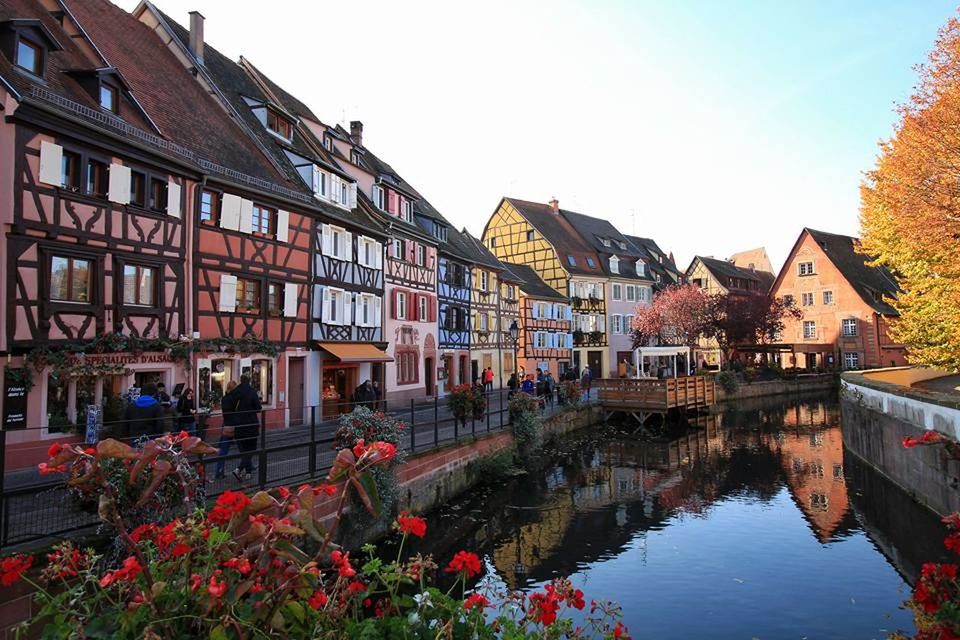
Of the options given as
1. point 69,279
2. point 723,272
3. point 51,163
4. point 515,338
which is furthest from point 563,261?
point 51,163

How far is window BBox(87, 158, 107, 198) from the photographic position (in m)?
13.6

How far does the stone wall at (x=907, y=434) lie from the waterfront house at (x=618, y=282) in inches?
1066

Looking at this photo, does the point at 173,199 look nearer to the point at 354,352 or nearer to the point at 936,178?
the point at 354,352

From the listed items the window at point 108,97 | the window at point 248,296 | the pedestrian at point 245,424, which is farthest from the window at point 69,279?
the pedestrian at point 245,424

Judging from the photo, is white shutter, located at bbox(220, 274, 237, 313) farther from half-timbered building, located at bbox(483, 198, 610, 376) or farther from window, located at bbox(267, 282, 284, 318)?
half-timbered building, located at bbox(483, 198, 610, 376)

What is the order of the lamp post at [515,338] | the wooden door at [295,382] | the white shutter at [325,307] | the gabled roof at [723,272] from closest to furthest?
the wooden door at [295,382] < the white shutter at [325,307] < the lamp post at [515,338] < the gabled roof at [723,272]

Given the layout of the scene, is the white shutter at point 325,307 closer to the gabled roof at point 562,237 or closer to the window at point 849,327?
the gabled roof at point 562,237

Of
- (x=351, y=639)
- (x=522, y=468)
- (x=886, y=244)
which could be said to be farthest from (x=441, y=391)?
(x=351, y=639)

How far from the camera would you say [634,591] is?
400 inches

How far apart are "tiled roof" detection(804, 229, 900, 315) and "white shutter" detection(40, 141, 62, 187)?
→ 180 ft

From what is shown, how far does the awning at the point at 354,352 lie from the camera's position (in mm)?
21266

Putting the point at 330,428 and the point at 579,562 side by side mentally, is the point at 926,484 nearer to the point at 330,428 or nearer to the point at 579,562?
the point at 579,562

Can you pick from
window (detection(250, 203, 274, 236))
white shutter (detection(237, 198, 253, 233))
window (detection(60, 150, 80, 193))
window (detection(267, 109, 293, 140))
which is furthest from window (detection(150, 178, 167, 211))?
window (detection(267, 109, 293, 140))

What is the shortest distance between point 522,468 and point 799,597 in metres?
10.1
